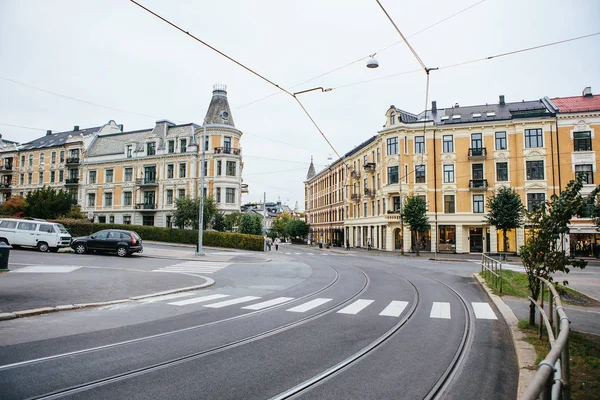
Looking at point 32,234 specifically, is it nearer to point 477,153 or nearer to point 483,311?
point 483,311

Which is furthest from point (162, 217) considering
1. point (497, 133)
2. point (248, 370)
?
point (248, 370)

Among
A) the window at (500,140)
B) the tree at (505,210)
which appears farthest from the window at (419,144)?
the tree at (505,210)

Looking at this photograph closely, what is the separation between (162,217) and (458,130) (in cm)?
3862

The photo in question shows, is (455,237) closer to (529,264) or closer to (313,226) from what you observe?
(529,264)

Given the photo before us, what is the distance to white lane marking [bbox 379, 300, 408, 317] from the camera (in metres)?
9.55

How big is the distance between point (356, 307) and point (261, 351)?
15.5 feet

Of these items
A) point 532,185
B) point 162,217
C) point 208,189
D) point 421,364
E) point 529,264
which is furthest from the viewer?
point 162,217

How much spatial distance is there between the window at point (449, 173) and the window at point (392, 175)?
5.27 meters

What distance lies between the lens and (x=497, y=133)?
4047cm

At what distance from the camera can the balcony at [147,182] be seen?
52019 mm

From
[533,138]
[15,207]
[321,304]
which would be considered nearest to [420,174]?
[533,138]

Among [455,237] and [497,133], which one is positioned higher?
[497,133]

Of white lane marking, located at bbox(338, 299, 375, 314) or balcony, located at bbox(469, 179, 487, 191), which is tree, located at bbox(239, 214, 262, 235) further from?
white lane marking, located at bbox(338, 299, 375, 314)

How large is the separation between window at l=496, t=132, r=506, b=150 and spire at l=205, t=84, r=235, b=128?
31270 mm
